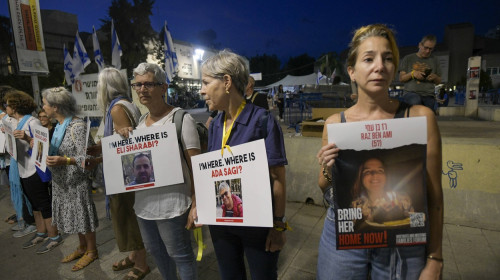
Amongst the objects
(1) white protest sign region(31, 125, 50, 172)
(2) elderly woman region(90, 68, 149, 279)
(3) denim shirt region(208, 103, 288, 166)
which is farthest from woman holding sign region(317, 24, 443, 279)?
(1) white protest sign region(31, 125, 50, 172)

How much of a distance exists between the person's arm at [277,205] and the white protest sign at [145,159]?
2.50 feet

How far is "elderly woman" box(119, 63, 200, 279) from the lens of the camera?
2.09 meters

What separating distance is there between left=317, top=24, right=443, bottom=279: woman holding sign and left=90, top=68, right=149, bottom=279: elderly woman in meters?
1.96

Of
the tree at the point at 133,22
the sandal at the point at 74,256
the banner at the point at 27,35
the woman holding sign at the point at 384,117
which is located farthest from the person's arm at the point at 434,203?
the tree at the point at 133,22

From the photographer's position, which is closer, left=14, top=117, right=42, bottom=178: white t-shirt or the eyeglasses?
the eyeglasses

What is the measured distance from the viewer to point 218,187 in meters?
1.63

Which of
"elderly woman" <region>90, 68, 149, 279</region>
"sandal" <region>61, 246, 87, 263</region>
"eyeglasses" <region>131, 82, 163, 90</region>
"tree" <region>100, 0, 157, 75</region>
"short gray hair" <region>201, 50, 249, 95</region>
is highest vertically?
"tree" <region>100, 0, 157, 75</region>

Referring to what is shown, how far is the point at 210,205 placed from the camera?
1.68 m

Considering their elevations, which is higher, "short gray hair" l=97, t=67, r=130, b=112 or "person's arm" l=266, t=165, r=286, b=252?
"short gray hair" l=97, t=67, r=130, b=112

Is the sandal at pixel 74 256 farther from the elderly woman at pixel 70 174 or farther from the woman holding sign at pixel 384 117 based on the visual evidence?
the woman holding sign at pixel 384 117

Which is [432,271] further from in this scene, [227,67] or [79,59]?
[79,59]

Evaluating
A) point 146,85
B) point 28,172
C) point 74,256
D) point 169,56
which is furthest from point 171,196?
point 169,56

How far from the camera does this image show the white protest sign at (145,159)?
1977mm

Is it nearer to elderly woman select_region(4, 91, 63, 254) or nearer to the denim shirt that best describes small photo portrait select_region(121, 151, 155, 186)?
the denim shirt
